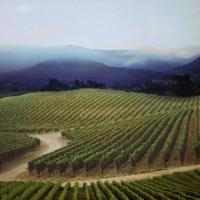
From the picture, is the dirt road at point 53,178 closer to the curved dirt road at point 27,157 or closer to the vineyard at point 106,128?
the curved dirt road at point 27,157

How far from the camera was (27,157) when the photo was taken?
6662 cm

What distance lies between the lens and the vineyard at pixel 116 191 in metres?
34.0

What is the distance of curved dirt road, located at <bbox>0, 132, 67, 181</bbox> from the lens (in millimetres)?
57600

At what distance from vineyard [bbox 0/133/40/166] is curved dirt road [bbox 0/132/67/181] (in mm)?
775

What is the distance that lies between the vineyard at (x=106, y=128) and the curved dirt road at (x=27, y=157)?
7.00 ft

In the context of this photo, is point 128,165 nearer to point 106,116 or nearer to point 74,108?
point 106,116

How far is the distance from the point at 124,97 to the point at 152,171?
6983 centimetres

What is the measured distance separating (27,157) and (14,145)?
2.67 meters

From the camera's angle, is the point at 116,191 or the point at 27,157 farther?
the point at 27,157

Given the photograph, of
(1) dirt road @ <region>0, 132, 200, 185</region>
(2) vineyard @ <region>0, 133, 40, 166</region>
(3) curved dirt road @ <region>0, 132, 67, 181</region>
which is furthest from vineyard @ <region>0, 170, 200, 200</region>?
(2) vineyard @ <region>0, 133, 40, 166</region>

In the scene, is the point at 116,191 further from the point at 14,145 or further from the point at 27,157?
the point at 14,145

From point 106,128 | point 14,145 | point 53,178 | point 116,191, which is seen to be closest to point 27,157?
point 14,145

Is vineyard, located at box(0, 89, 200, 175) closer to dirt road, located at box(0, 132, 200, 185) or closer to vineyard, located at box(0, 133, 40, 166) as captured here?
dirt road, located at box(0, 132, 200, 185)

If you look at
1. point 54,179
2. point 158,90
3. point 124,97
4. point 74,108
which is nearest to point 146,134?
point 54,179
